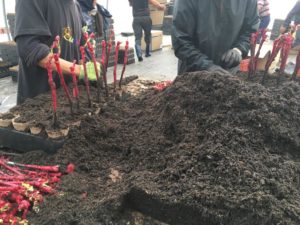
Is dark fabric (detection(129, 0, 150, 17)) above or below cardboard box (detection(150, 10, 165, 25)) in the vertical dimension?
above

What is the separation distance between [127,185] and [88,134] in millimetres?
449

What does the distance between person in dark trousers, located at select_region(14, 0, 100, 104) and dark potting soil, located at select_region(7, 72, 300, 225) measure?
0.32m

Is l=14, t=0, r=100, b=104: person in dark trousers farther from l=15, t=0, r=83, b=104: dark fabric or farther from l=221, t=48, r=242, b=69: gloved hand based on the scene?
l=221, t=48, r=242, b=69: gloved hand

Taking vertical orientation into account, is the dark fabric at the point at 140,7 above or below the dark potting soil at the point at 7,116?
above

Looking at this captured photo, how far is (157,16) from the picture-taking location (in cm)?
909

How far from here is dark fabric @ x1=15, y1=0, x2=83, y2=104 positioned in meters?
1.65

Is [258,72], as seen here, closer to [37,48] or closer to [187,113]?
[187,113]

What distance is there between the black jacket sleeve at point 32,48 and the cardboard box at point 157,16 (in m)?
7.70

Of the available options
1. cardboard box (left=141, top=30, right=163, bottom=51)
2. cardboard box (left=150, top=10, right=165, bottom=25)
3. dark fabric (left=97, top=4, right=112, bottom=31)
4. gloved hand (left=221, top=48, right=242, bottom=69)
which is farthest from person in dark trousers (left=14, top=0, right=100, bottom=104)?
cardboard box (left=150, top=10, right=165, bottom=25)

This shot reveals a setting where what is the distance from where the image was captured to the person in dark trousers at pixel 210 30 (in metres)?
2.25

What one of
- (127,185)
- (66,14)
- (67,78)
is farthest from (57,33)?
(127,185)

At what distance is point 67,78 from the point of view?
82.3 inches

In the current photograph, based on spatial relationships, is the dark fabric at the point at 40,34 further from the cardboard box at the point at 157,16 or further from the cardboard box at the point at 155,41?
the cardboard box at the point at 157,16

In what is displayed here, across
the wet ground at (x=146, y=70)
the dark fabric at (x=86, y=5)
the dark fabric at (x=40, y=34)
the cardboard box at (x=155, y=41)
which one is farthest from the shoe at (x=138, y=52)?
the dark fabric at (x=40, y=34)
